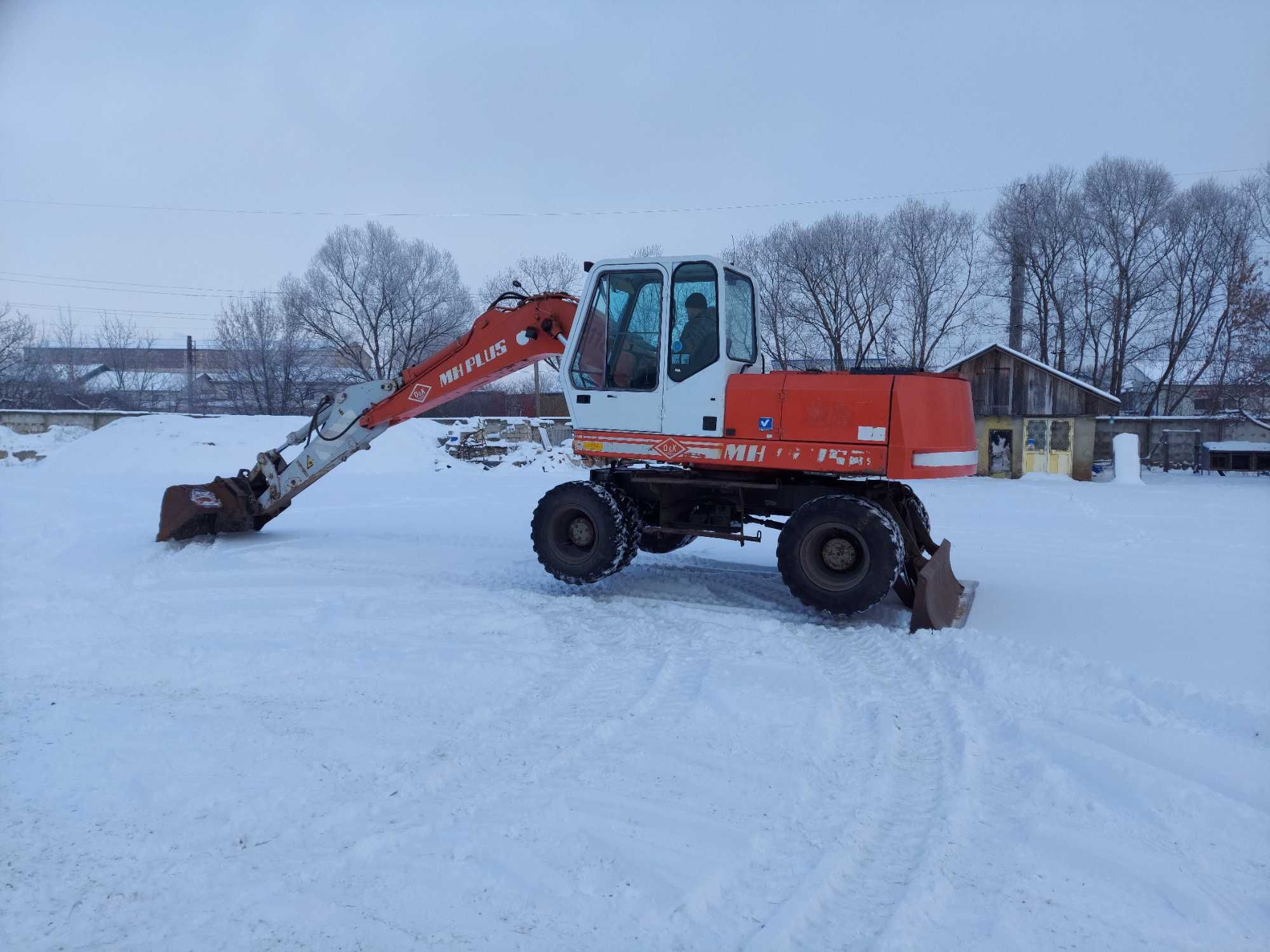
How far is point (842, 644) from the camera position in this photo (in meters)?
6.07

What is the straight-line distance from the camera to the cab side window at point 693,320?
23.2ft

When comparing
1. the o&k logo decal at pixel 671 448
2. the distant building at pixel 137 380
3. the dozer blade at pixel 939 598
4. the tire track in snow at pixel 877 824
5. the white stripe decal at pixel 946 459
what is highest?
the distant building at pixel 137 380

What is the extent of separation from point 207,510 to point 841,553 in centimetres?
735

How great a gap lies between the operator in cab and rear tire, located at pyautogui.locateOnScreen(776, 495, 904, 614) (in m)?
1.49

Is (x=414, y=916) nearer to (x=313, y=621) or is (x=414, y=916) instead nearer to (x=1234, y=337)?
(x=313, y=621)

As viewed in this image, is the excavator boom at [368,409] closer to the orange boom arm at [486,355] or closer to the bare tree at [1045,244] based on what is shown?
the orange boom arm at [486,355]

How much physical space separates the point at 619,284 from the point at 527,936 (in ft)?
18.6

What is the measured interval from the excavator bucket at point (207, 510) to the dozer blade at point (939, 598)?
7723mm

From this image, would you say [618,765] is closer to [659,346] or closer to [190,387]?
[659,346]

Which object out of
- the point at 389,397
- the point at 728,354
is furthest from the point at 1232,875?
the point at 389,397

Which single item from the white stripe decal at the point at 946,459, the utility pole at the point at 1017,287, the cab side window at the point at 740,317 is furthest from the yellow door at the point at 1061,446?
the cab side window at the point at 740,317

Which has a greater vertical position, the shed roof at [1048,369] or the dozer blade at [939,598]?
the shed roof at [1048,369]

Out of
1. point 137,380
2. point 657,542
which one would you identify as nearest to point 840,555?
point 657,542

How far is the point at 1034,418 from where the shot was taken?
81.2 feet
